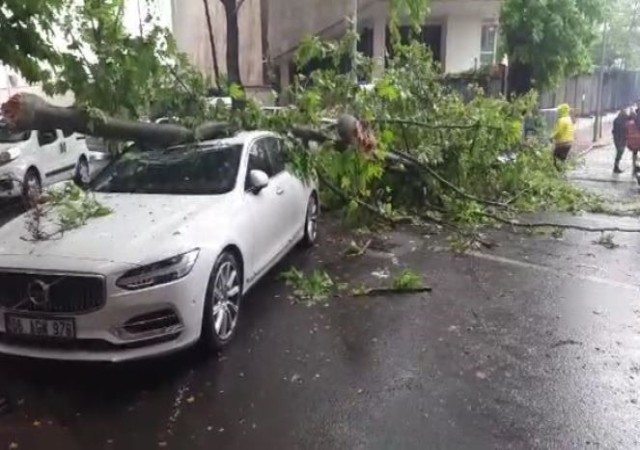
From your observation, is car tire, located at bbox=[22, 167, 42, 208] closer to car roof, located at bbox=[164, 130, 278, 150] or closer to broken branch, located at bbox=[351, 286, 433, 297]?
car roof, located at bbox=[164, 130, 278, 150]

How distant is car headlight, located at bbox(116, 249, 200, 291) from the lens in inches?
163

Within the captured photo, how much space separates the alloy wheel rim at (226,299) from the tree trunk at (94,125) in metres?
1.78

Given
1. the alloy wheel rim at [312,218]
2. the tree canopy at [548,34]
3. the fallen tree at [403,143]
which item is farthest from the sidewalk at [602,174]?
the alloy wheel rim at [312,218]

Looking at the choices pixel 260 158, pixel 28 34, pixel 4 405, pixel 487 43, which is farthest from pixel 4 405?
pixel 487 43

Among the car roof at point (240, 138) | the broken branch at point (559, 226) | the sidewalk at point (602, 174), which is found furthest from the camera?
the sidewalk at point (602, 174)

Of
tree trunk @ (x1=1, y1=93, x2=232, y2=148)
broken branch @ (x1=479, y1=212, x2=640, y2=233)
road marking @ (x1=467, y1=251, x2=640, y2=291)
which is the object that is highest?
tree trunk @ (x1=1, y1=93, x2=232, y2=148)

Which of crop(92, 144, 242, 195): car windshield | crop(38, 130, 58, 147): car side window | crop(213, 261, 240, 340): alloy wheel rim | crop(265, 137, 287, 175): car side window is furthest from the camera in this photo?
crop(38, 130, 58, 147): car side window

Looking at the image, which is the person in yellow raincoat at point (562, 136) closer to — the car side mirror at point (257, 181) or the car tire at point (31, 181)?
the car side mirror at point (257, 181)

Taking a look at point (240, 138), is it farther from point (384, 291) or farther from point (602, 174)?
point (602, 174)

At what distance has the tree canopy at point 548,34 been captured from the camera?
1641cm

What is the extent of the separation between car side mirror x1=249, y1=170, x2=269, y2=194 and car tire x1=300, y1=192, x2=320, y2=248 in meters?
1.79

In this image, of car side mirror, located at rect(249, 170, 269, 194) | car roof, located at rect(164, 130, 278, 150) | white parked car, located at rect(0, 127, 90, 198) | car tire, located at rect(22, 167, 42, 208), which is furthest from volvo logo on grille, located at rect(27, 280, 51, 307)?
car tire, located at rect(22, 167, 42, 208)

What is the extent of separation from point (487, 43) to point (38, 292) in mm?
21401

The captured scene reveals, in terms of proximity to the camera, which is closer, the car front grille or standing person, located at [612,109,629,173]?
the car front grille
